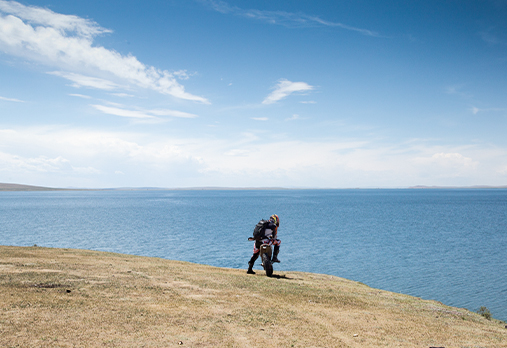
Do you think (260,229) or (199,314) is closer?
(199,314)

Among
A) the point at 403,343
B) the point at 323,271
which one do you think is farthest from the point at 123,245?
the point at 403,343

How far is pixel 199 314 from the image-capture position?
12836 millimetres

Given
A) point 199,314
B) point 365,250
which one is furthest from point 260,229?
point 365,250

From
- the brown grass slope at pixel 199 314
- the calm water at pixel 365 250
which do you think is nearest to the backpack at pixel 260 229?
the brown grass slope at pixel 199 314

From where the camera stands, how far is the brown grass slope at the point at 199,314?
10.3m

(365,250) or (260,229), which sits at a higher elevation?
(260,229)

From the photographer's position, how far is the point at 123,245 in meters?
54.9

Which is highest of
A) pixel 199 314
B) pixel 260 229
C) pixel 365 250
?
pixel 260 229

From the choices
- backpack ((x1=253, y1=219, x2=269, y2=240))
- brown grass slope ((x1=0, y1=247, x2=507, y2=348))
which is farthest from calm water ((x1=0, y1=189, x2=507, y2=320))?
brown grass slope ((x1=0, y1=247, x2=507, y2=348))

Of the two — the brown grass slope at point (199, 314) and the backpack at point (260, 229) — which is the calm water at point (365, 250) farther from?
the brown grass slope at point (199, 314)

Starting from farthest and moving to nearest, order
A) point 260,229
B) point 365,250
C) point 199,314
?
point 365,250 → point 260,229 → point 199,314

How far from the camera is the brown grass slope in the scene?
10328mm

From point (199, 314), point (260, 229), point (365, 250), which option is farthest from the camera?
point (365, 250)

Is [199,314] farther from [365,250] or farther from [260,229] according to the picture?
[365,250]
